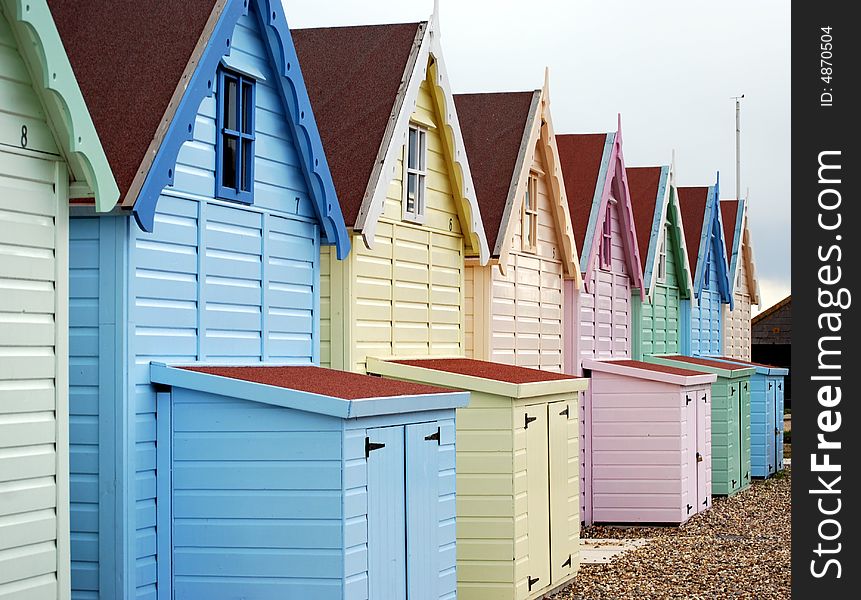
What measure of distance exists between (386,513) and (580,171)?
1118 centimetres

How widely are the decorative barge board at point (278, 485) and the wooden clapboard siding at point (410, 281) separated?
2.55 metres

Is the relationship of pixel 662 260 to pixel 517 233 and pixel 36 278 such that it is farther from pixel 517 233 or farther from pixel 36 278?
pixel 36 278

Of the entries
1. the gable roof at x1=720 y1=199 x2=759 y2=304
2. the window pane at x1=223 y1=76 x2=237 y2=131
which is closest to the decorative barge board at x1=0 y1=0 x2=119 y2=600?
the window pane at x1=223 y1=76 x2=237 y2=131

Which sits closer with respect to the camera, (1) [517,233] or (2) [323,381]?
(2) [323,381]

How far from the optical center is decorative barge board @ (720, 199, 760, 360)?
100ft

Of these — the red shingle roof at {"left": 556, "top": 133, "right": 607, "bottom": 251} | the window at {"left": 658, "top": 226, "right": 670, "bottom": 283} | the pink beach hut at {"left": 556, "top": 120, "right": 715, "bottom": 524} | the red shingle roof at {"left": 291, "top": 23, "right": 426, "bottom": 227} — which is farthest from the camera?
the window at {"left": 658, "top": 226, "right": 670, "bottom": 283}

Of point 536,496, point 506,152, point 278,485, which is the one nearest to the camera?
point 278,485

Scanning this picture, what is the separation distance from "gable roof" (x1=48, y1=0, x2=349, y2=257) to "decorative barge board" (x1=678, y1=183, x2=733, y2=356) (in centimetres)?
1731

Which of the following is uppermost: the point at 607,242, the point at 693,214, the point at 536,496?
the point at 693,214

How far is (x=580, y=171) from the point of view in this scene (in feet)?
64.4

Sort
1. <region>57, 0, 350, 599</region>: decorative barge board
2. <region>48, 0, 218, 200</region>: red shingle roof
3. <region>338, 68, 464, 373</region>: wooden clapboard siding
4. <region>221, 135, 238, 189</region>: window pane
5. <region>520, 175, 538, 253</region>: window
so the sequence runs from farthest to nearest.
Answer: <region>520, 175, 538, 253</region>: window < <region>338, 68, 464, 373</region>: wooden clapboard siding < <region>221, 135, 238, 189</region>: window pane < <region>48, 0, 218, 200</region>: red shingle roof < <region>57, 0, 350, 599</region>: decorative barge board

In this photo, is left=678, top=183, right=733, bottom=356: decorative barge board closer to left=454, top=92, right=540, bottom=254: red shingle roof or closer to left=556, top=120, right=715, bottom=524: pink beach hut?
left=556, top=120, right=715, bottom=524: pink beach hut

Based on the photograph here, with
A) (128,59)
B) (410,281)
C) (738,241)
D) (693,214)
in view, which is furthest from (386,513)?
(738,241)

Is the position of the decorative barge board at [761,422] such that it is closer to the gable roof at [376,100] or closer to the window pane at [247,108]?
the gable roof at [376,100]
